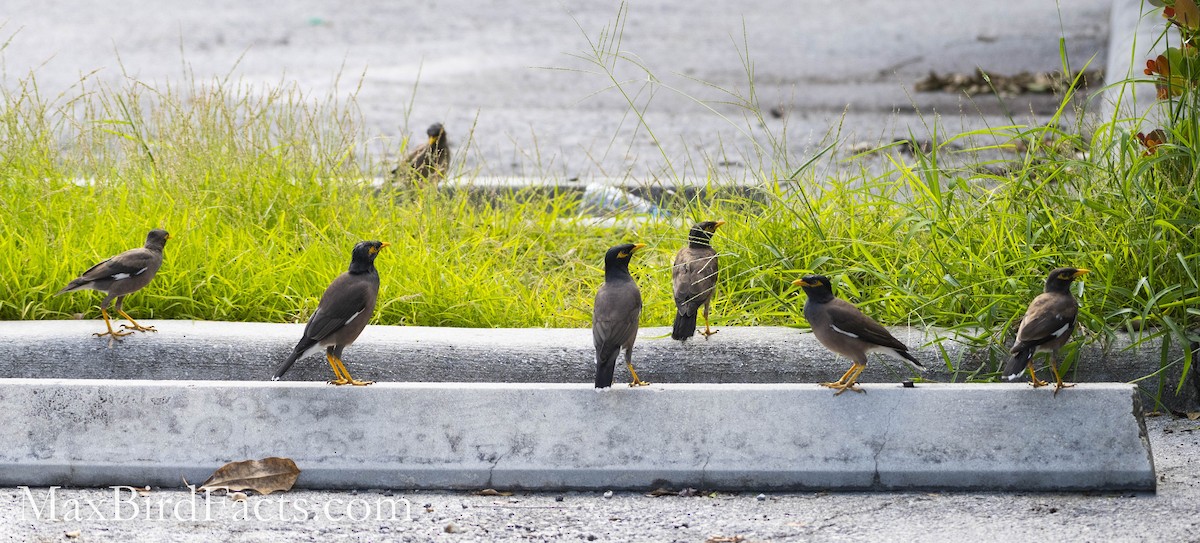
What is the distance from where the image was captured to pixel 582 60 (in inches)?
411

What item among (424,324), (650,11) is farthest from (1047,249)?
(650,11)

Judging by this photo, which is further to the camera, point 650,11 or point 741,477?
point 650,11

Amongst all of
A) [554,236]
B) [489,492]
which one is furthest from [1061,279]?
[554,236]

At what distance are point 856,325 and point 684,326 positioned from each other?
72 cm

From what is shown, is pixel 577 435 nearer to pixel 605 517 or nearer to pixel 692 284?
pixel 605 517

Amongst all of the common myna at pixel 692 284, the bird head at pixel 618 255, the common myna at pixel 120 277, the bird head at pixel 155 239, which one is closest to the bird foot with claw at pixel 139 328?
the common myna at pixel 120 277

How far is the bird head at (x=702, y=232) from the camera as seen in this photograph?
4945 millimetres

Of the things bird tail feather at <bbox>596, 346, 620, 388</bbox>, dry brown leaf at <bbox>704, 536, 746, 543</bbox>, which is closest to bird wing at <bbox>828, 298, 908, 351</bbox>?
bird tail feather at <bbox>596, 346, 620, 388</bbox>

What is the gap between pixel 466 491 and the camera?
3.93 meters

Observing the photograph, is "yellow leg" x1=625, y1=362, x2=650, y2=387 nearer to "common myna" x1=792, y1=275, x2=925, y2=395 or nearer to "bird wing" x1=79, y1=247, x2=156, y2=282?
"common myna" x1=792, y1=275, x2=925, y2=395

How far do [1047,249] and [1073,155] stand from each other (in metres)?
0.62

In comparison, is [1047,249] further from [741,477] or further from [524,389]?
[524,389]

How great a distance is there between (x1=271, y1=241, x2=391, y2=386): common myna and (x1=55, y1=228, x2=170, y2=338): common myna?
749mm

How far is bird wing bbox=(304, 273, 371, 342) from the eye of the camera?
4180mm
